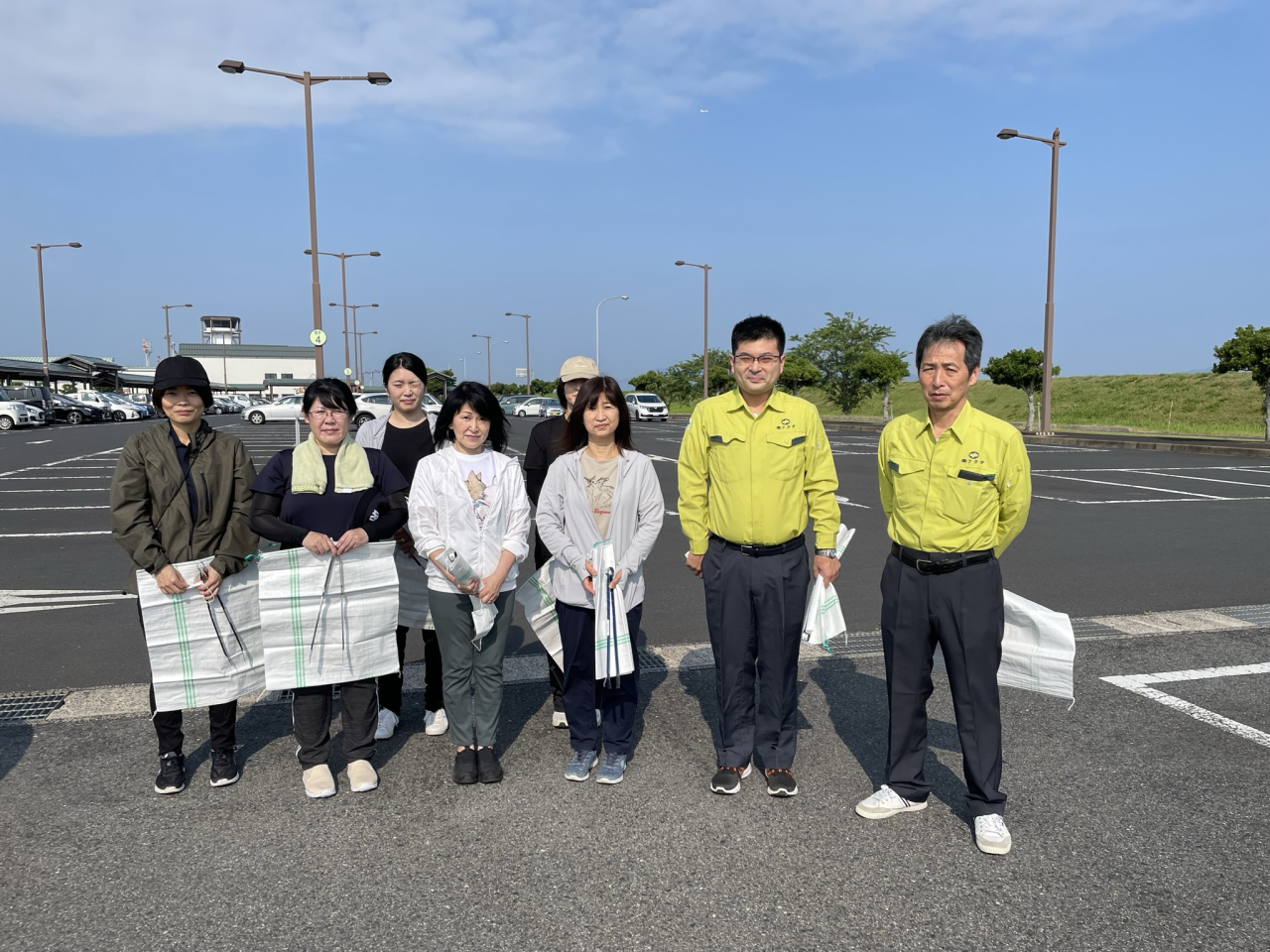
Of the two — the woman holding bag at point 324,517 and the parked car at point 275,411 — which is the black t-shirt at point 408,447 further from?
the parked car at point 275,411

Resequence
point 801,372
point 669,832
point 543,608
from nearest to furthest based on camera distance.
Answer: point 669,832 → point 543,608 → point 801,372

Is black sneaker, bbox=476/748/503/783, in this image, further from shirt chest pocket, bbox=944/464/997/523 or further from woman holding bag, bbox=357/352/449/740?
shirt chest pocket, bbox=944/464/997/523

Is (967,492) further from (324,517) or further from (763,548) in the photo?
(324,517)

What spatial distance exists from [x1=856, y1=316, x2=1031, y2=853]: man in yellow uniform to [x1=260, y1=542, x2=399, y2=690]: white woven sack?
207 cm

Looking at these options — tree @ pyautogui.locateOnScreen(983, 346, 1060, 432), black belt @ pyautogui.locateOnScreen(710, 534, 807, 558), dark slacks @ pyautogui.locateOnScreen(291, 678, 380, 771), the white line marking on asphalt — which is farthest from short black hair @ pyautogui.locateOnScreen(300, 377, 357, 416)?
tree @ pyautogui.locateOnScreen(983, 346, 1060, 432)

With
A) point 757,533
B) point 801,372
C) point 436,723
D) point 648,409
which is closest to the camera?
point 757,533

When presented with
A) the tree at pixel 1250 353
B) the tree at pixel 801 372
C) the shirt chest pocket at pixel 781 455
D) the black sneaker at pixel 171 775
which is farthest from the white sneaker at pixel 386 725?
the tree at pixel 801 372

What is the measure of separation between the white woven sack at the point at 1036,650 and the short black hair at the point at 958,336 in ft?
2.99

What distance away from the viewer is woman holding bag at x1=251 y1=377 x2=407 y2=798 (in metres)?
3.62

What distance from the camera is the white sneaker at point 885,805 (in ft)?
11.1

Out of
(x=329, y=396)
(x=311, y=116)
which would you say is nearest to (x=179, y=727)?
(x=329, y=396)

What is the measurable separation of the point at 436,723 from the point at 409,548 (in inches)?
33.7

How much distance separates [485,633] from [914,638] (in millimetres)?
1744

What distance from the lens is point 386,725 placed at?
4.21 m
